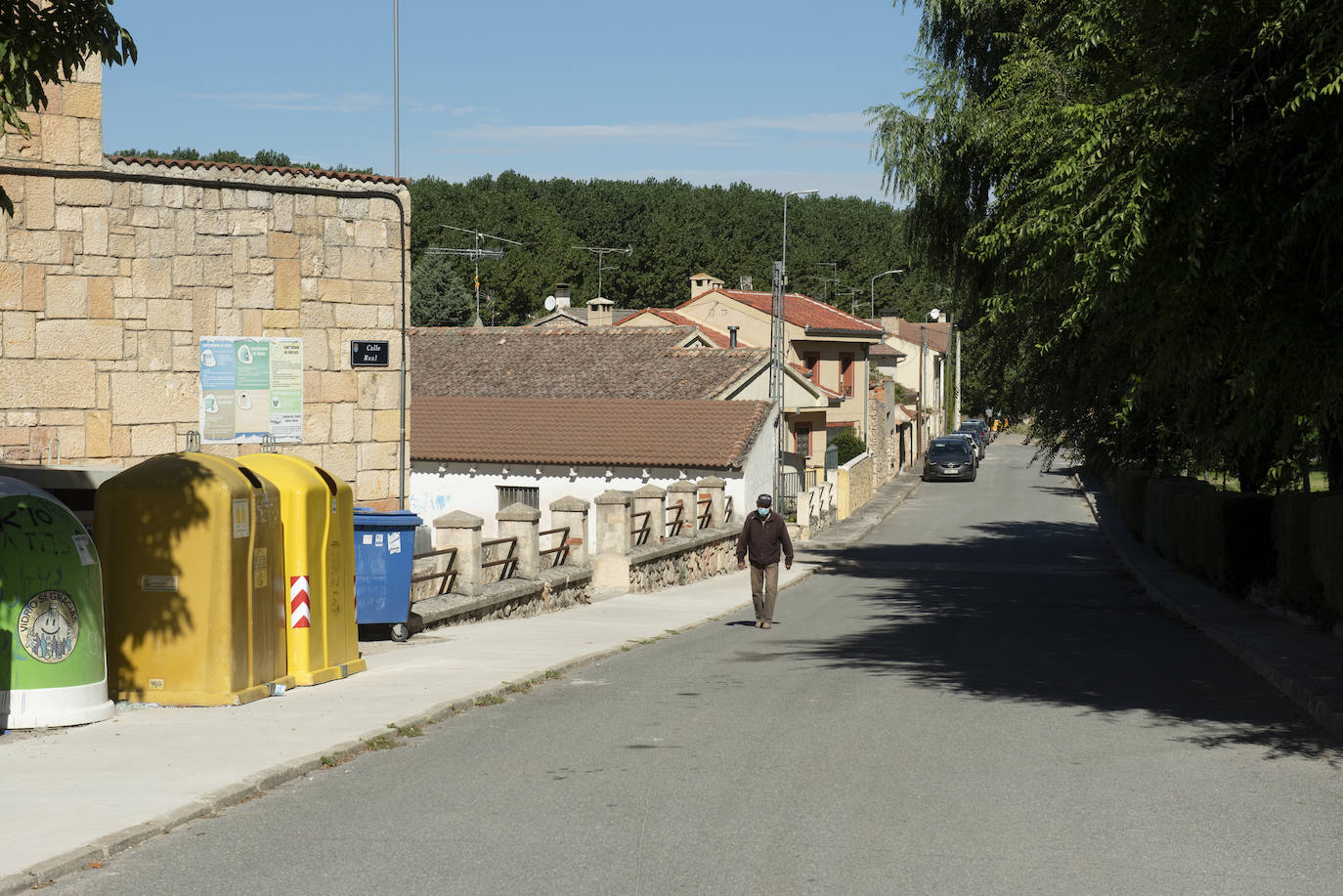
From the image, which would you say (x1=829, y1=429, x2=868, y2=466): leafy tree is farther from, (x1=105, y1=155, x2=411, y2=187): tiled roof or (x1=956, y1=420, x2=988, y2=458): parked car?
(x1=105, y1=155, x2=411, y2=187): tiled roof

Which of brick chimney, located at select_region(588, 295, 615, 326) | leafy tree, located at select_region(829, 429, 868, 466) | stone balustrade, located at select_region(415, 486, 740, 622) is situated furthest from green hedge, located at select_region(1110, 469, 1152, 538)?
brick chimney, located at select_region(588, 295, 615, 326)

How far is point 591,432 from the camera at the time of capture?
35531 millimetres

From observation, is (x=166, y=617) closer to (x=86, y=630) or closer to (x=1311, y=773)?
(x=86, y=630)

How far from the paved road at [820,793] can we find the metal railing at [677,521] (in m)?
12.9

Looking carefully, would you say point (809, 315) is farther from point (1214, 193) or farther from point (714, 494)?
point (1214, 193)

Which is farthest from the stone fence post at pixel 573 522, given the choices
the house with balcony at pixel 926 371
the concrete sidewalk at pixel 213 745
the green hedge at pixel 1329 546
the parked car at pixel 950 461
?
the house with balcony at pixel 926 371

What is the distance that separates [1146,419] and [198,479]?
2226cm

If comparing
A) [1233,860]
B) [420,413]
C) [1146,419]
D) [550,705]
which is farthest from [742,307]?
[1233,860]

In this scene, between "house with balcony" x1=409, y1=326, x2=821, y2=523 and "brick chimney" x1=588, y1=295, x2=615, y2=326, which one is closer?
"house with balcony" x1=409, y1=326, x2=821, y2=523

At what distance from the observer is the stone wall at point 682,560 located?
2397 cm

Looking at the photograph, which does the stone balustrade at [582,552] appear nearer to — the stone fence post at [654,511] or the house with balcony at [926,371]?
the stone fence post at [654,511]

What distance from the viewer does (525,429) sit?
118 feet

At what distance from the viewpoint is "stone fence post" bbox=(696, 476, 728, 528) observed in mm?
30672

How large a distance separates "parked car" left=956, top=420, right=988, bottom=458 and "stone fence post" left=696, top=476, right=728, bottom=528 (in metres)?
52.8
